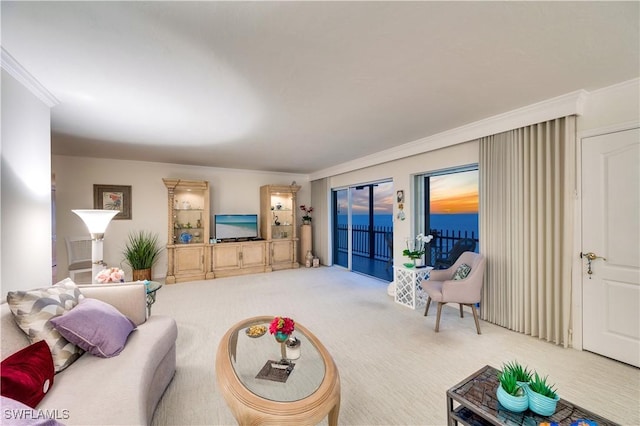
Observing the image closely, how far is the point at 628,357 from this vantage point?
2.24 metres

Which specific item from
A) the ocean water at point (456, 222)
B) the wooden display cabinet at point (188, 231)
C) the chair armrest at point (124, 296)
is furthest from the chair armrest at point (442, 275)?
the wooden display cabinet at point (188, 231)

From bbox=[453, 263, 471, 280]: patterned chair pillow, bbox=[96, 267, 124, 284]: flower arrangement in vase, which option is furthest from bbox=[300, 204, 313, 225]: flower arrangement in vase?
bbox=[96, 267, 124, 284]: flower arrangement in vase

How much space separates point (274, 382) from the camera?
5.07 feet

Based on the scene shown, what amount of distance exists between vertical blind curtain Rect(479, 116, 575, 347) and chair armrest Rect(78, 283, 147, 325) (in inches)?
148

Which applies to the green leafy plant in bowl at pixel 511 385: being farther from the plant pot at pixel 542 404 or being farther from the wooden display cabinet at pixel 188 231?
the wooden display cabinet at pixel 188 231

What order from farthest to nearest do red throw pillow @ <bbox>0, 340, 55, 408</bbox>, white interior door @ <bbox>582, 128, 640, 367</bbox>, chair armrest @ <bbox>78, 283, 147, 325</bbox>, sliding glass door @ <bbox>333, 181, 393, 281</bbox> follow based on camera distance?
sliding glass door @ <bbox>333, 181, 393, 281</bbox> < white interior door @ <bbox>582, 128, 640, 367</bbox> < chair armrest @ <bbox>78, 283, 147, 325</bbox> < red throw pillow @ <bbox>0, 340, 55, 408</bbox>

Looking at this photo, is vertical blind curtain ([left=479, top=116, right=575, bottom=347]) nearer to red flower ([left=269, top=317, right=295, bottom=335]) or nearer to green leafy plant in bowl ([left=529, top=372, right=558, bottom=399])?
green leafy plant in bowl ([left=529, top=372, right=558, bottom=399])

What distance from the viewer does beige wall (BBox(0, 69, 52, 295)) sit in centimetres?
185

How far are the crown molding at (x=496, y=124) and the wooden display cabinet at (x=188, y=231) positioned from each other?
3894mm

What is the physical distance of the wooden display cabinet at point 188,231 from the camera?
5223 millimetres

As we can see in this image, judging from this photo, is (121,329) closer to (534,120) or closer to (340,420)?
(340,420)

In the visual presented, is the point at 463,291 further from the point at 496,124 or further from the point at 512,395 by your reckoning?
the point at 496,124

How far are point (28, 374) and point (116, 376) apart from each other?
0.36 m

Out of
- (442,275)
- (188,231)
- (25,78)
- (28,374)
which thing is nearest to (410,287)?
(442,275)
